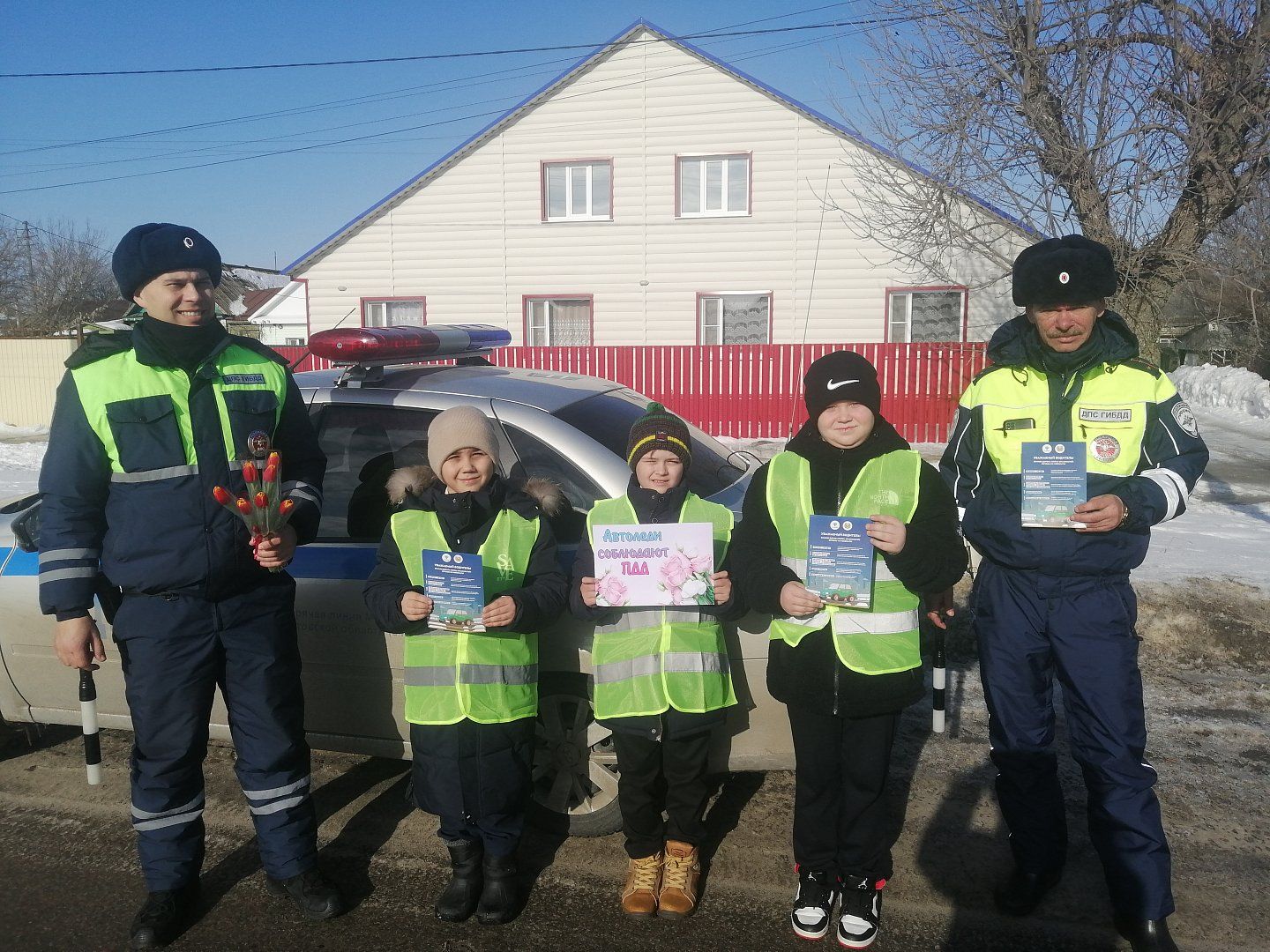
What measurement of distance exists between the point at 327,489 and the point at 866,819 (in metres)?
2.51

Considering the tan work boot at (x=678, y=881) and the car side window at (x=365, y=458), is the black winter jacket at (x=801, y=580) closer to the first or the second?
the tan work boot at (x=678, y=881)

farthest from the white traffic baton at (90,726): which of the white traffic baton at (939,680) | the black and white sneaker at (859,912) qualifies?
the white traffic baton at (939,680)

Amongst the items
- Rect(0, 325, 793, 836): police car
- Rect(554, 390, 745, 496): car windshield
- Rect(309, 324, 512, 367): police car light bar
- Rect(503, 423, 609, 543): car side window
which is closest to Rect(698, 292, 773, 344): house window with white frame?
Rect(309, 324, 512, 367): police car light bar

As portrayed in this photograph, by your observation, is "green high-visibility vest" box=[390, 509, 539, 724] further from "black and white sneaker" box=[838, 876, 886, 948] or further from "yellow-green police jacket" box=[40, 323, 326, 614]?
"black and white sneaker" box=[838, 876, 886, 948]

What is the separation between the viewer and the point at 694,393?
16.2 metres

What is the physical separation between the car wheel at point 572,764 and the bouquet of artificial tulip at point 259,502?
1143 millimetres

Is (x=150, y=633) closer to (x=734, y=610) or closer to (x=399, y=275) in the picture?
(x=734, y=610)

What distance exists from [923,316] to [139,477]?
16.7m

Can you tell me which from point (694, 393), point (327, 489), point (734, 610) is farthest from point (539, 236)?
point (734, 610)

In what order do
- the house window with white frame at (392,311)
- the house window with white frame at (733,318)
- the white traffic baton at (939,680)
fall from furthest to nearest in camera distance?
the house window with white frame at (392,311) < the house window with white frame at (733,318) < the white traffic baton at (939,680)

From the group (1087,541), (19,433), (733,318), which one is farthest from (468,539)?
(19,433)

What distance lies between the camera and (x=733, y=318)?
1838cm

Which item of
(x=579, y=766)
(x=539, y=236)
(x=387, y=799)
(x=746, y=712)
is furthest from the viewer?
(x=539, y=236)

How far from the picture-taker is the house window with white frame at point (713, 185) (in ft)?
59.4
